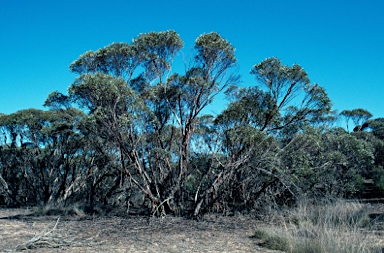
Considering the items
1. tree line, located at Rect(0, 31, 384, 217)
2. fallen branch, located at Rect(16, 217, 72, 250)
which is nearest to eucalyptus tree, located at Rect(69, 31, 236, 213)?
tree line, located at Rect(0, 31, 384, 217)

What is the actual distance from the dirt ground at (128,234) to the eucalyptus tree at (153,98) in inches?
64.7

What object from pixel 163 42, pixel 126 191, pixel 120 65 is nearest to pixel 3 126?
pixel 126 191

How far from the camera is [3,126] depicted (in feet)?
62.3

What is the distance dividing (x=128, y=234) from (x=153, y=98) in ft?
18.4

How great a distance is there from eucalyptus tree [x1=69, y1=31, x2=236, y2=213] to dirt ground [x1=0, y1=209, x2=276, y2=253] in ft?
5.40

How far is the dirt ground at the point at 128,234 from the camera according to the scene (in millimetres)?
7316

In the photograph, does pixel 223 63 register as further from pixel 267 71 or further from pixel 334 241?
pixel 334 241

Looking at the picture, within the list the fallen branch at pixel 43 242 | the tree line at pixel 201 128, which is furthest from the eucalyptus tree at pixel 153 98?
the fallen branch at pixel 43 242

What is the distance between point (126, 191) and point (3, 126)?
8628 millimetres

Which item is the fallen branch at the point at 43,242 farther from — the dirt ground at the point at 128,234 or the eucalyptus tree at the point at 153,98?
the eucalyptus tree at the point at 153,98

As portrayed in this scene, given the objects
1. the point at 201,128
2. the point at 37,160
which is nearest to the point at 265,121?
the point at 201,128

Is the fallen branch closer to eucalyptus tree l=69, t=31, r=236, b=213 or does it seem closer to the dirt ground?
the dirt ground

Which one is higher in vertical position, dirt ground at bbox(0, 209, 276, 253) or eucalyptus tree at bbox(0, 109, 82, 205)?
eucalyptus tree at bbox(0, 109, 82, 205)

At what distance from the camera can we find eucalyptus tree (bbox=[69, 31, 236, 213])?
459 inches
